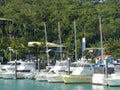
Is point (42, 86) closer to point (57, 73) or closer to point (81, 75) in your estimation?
point (57, 73)

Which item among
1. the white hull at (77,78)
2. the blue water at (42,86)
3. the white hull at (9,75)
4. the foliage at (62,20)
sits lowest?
the blue water at (42,86)

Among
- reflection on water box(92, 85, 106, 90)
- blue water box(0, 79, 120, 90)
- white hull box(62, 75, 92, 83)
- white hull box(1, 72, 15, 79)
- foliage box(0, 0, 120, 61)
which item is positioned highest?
foliage box(0, 0, 120, 61)

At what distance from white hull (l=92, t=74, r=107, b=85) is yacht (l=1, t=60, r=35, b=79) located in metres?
14.1

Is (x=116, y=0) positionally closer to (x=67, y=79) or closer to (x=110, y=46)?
(x=110, y=46)

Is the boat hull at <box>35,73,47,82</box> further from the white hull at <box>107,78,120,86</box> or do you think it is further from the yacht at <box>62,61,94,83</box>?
the white hull at <box>107,78,120,86</box>

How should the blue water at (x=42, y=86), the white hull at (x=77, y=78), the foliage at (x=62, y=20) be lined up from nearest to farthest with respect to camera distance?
the blue water at (x=42, y=86), the white hull at (x=77, y=78), the foliage at (x=62, y=20)

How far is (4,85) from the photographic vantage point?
55.2 meters

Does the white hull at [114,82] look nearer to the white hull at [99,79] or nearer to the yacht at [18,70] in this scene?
the white hull at [99,79]

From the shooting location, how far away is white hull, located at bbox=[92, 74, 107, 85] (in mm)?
48222

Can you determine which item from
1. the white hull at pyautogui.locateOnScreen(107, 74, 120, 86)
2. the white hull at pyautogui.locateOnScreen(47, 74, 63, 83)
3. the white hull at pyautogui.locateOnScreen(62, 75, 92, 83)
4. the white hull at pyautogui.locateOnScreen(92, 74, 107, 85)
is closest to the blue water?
the white hull at pyautogui.locateOnScreen(92, 74, 107, 85)

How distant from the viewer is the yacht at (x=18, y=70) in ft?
206

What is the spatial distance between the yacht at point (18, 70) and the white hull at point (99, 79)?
1415 centimetres

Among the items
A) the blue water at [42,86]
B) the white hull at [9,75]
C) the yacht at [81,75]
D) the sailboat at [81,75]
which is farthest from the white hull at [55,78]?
the white hull at [9,75]

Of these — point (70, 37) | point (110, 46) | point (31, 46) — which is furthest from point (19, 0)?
point (110, 46)
